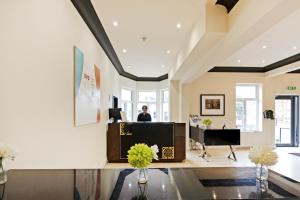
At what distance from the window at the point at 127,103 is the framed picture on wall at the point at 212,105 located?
3.51 m

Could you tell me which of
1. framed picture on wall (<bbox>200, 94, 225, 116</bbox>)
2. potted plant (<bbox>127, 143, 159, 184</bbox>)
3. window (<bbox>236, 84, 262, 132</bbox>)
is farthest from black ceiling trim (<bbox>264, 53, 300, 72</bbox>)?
potted plant (<bbox>127, 143, 159, 184</bbox>)

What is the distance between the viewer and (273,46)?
6.25m

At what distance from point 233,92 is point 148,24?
5.84m

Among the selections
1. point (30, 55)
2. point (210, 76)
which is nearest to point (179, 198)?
point (30, 55)

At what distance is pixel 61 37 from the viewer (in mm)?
2828

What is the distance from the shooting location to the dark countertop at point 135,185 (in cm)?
130

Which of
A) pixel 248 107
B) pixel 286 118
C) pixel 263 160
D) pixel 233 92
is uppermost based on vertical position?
pixel 233 92

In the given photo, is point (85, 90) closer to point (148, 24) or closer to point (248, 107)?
point (148, 24)

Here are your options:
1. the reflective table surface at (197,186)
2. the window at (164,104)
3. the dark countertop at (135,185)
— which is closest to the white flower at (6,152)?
the dark countertop at (135,185)

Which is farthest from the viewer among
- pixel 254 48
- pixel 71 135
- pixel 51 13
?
pixel 254 48

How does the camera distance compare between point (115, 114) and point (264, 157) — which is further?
point (115, 114)

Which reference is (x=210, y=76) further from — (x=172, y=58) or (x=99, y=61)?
(x=99, y=61)

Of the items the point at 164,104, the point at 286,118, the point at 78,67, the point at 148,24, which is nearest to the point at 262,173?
the point at 78,67

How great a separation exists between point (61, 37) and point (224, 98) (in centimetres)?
759
